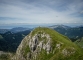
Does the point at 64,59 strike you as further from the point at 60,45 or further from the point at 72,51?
the point at 60,45

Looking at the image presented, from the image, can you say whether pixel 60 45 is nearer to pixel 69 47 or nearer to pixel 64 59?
pixel 69 47

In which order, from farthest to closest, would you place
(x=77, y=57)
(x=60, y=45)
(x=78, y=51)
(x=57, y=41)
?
(x=57, y=41)
(x=60, y=45)
(x=78, y=51)
(x=77, y=57)

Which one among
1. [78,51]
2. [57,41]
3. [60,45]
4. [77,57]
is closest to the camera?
[77,57]

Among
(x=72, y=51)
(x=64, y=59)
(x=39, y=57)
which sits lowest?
(x=39, y=57)

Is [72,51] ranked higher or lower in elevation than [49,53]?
higher

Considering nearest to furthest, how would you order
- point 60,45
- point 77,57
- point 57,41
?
point 77,57, point 60,45, point 57,41

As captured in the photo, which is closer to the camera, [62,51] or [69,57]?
[69,57]

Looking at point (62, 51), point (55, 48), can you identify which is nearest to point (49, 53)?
point (55, 48)

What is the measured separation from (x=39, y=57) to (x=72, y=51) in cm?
6580

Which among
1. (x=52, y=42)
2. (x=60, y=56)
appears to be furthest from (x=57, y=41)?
(x=60, y=56)

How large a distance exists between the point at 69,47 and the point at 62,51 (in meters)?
11.2

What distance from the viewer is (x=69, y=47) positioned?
534ft

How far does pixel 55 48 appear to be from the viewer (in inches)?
7165

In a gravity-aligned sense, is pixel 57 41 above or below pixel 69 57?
above
